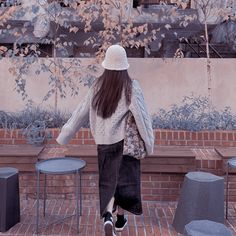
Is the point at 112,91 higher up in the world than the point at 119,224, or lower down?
higher up

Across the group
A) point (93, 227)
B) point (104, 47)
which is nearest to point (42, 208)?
point (93, 227)

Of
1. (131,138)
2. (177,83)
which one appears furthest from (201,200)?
(177,83)

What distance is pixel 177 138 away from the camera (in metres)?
6.00

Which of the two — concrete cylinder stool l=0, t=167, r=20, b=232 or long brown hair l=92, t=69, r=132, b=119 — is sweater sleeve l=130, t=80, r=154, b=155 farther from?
concrete cylinder stool l=0, t=167, r=20, b=232

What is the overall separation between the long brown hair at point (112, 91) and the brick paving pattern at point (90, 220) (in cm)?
131

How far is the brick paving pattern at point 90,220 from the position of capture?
14.9ft

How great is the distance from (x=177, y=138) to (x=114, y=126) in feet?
7.15

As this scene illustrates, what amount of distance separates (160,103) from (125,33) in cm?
122

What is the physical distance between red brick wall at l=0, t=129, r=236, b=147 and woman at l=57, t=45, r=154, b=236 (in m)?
1.68

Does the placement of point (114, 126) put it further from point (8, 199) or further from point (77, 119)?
point (8, 199)

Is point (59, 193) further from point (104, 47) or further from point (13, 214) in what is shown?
point (104, 47)

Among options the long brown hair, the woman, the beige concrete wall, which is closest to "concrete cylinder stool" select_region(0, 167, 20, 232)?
the woman

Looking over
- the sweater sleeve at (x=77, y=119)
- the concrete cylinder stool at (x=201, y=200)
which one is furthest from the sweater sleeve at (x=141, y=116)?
the concrete cylinder stool at (x=201, y=200)

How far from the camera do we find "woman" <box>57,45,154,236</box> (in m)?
3.96
